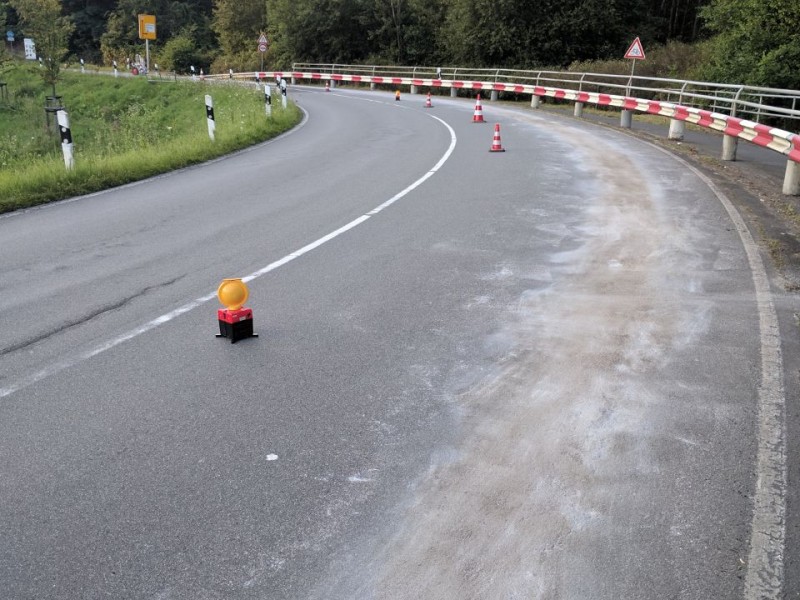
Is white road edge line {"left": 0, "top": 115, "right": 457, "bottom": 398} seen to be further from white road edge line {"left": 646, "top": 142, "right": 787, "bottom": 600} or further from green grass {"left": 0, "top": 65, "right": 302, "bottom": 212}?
green grass {"left": 0, "top": 65, "right": 302, "bottom": 212}

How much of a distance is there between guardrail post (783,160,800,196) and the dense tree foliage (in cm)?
1567

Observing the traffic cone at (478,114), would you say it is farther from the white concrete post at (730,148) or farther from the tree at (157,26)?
the tree at (157,26)

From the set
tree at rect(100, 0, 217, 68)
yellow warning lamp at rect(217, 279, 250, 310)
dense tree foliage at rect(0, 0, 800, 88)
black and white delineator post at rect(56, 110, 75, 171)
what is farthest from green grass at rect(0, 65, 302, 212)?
tree at rect(100, 0, 217, 68)

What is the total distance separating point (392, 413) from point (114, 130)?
37.8m

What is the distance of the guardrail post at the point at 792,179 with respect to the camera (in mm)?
11922

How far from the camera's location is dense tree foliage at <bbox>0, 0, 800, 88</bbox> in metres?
26.9

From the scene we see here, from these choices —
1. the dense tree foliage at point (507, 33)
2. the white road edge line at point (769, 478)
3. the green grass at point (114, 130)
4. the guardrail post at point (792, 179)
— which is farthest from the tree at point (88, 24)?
the white road edge line at point (769, 478)

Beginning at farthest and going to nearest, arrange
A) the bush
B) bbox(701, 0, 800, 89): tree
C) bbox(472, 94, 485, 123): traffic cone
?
the bush → bbox(701, 0, 800, 89): tree → bbox(472, 94, 485, 123): traffic cone

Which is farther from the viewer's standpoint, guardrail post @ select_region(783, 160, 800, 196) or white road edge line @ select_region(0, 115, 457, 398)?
guardrail post @ select_region(783, 160, 800, 196)

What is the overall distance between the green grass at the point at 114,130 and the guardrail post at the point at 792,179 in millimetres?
10981

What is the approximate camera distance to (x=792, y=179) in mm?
11992

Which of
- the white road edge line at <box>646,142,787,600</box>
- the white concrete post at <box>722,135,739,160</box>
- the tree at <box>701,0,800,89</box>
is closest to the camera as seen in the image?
the white road edge line at <box>646,142,787,600</box>

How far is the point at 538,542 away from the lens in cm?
344

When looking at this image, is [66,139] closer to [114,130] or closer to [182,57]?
[114,130]
